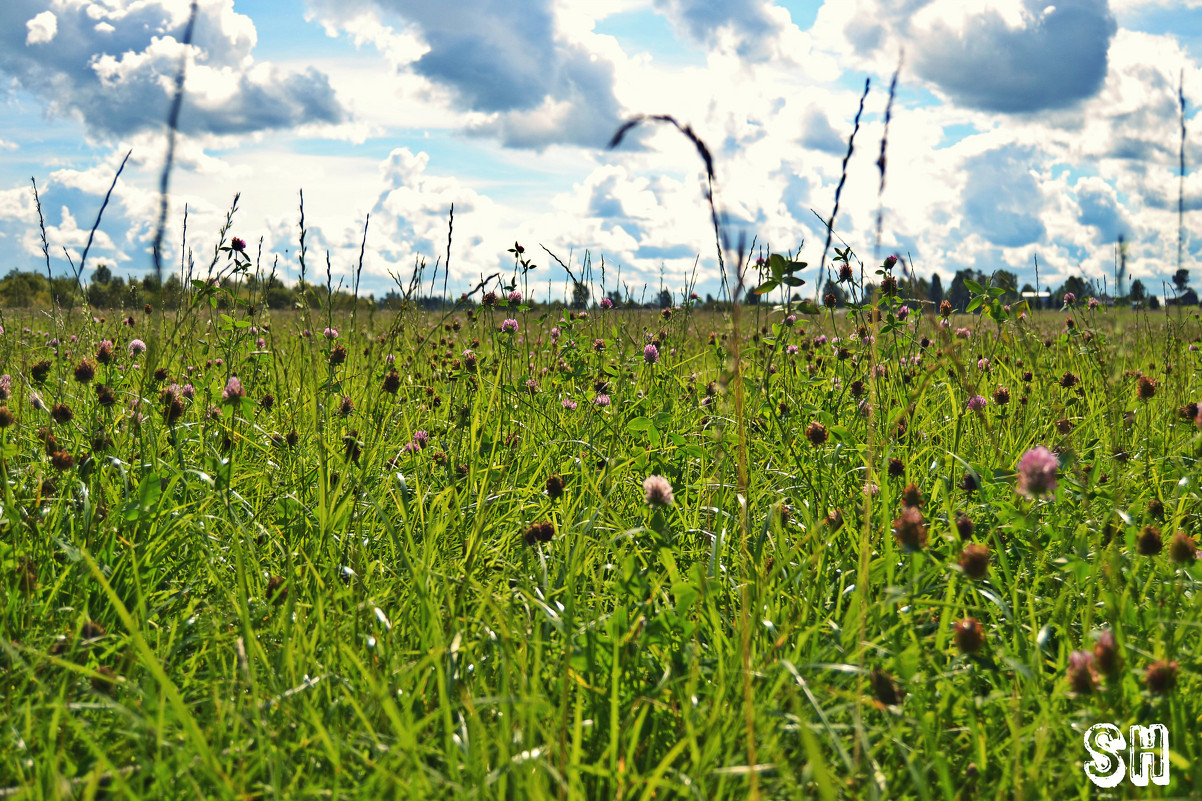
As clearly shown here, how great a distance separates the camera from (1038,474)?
142 cm

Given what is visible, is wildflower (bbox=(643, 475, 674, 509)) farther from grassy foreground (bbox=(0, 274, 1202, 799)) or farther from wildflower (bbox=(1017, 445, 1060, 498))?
wildflower (bbox=(1017, 445, 1060, 498))

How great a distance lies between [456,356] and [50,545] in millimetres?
3512

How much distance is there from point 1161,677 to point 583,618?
1.08 meters

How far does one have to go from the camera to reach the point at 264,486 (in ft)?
7.54

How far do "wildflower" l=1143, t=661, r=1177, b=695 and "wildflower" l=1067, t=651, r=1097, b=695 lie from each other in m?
0.08

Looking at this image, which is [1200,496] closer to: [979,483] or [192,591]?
[979,483]

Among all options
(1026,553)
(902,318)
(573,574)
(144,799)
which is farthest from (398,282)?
(902,318)

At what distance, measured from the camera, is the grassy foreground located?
1.18 meters

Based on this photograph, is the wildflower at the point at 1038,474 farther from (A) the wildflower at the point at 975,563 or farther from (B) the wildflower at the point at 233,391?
(B) the wildflower at the point at 233,391

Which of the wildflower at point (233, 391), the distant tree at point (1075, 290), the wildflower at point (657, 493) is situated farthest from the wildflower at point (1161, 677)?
the distant tree at point (1075, 290)

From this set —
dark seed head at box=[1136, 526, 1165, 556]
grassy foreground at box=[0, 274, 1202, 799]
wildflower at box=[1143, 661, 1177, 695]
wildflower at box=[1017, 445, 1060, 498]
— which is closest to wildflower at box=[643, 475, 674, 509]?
grassy foreground at box=[0, 274, 1202, 799]

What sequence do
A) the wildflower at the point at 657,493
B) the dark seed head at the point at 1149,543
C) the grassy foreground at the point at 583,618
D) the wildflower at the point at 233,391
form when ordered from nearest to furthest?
the grassy foreground at the point at 583,618 → the dark seed head at the point at 1149,543 → the wildflower at the point at 657,493 → the wildflower at the point at 233,391

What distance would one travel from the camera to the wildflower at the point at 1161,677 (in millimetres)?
1192

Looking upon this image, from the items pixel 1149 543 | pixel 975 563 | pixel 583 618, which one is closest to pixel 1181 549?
pixel 1149 543
